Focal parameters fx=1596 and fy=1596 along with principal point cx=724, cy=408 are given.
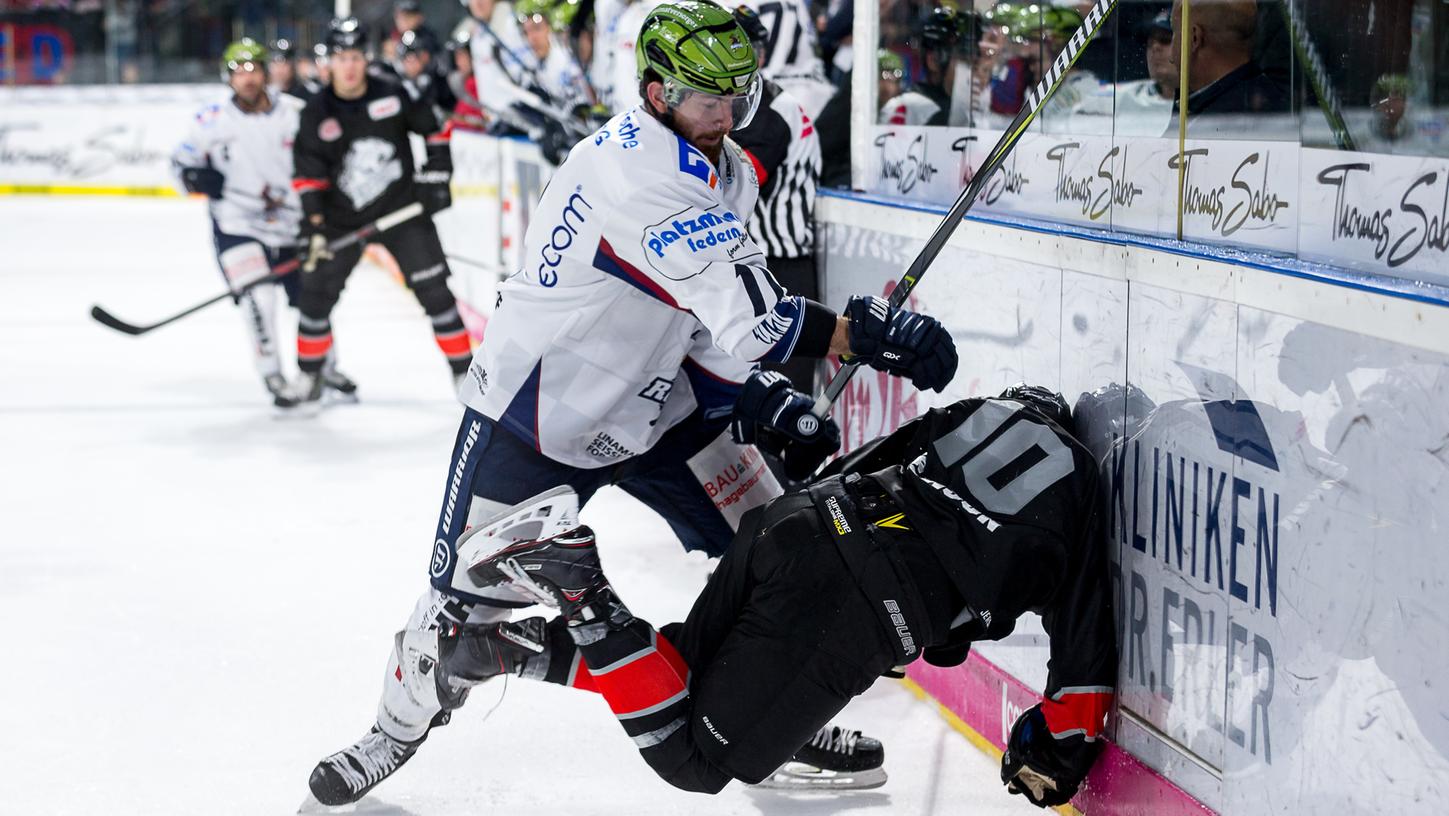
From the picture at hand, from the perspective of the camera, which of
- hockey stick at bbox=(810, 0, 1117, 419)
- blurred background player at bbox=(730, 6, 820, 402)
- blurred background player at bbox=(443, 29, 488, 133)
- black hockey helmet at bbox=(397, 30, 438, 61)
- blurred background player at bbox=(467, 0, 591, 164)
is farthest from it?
black hockey helmet at bbox=(397, 30, 438, 61)

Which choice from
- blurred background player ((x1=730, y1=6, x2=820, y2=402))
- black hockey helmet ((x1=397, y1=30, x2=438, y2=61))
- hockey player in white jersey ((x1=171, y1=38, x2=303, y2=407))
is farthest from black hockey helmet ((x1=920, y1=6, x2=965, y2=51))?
black hockey helmet ((x1=397, y1=30, x2=438, y2=61))

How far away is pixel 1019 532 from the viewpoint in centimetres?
196

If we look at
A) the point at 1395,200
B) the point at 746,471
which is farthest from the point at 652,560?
the point at 1395,200

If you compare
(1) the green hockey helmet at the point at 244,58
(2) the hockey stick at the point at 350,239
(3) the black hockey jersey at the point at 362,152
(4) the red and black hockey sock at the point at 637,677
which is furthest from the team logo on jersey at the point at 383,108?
(4) the red and black hockey sock at the point at 637,677

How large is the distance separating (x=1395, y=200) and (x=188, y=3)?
1363 centimetres

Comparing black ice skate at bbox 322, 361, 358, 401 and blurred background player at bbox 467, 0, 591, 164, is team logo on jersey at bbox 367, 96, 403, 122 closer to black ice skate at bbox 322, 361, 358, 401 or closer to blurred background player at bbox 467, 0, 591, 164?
blurred background player at bbox 467, 0, 591, 164

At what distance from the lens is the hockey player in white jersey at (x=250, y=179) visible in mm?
5824

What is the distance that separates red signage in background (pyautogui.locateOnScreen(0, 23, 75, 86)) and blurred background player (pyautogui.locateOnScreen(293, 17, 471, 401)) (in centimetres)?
866

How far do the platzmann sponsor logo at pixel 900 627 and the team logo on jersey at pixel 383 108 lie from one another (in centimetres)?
400

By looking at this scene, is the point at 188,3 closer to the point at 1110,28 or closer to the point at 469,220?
the point at 469,220

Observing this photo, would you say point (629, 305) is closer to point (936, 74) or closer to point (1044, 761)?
point (1044, 761)

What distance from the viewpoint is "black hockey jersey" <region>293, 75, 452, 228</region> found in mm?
5492

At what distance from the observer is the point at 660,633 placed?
7.10ft

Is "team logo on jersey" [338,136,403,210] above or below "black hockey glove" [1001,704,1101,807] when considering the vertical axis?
above
